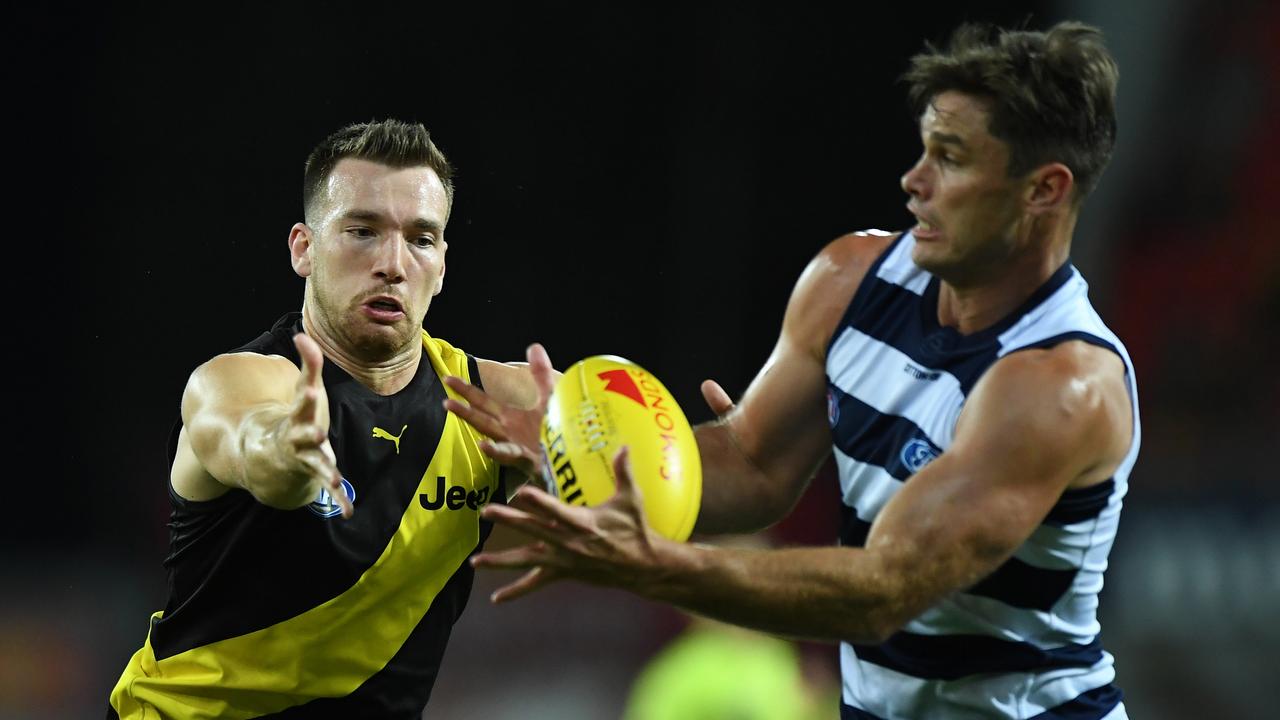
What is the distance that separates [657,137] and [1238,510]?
12.9 feet

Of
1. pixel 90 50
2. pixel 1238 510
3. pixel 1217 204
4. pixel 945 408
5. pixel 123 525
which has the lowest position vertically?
pixel 1238 510

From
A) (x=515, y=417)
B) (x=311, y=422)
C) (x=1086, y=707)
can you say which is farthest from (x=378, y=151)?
(x=1086, y=707)

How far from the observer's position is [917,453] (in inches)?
120

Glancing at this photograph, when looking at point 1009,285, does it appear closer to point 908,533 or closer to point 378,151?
point 908,533

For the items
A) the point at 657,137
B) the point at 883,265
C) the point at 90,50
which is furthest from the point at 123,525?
the point at 883,265

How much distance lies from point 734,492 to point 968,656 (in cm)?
73

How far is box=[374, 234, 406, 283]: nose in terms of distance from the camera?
3.47 metres

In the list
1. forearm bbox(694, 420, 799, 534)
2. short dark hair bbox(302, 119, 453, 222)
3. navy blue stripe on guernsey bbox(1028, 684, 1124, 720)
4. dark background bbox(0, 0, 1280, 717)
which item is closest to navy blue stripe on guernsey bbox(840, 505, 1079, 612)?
navy blue stripe on guernsey bbox(1028, 684, 1124, 720)

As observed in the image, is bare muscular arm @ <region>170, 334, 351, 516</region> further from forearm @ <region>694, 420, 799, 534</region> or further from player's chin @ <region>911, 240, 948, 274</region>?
player's chin @ <region>911, 240, 948, 274</region>

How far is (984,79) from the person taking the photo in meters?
3.05

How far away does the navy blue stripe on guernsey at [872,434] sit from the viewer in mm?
3076

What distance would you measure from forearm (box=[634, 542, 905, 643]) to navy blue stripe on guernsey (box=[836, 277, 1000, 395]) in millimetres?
584

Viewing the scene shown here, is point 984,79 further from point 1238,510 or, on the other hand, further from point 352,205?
point 1238,510

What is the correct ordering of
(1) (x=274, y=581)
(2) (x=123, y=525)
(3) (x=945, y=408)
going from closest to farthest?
1. (3) (x=945, y=408)
2. (1) (x=274, y=581)
3. (2) (x=123, y=525)
